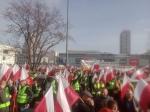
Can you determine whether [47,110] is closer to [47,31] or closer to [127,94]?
[127,94]

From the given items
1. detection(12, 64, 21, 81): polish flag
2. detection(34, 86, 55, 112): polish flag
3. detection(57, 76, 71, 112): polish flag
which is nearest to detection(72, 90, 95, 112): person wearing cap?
detection(57, 76, 71, 112): polish flag

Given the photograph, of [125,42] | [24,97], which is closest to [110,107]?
[24,97]

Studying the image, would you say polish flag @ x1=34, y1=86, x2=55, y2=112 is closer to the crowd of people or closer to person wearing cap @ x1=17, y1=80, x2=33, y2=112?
the crowd of people

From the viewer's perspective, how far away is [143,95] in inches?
245

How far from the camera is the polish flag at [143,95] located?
20.1 feet

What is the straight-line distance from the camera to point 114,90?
14.1m

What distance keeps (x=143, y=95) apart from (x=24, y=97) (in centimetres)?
813

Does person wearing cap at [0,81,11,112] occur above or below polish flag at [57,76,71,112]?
below

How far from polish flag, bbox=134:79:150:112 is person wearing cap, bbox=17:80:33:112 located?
299 inches

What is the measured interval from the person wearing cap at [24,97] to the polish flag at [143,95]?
7596 mm

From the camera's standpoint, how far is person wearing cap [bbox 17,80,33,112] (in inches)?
540

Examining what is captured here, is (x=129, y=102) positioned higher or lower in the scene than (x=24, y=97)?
higher

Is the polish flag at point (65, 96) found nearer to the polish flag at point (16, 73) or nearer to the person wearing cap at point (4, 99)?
the person wearing cap at point (4, 99)

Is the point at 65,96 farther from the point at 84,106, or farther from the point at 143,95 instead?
the point at 143,95
